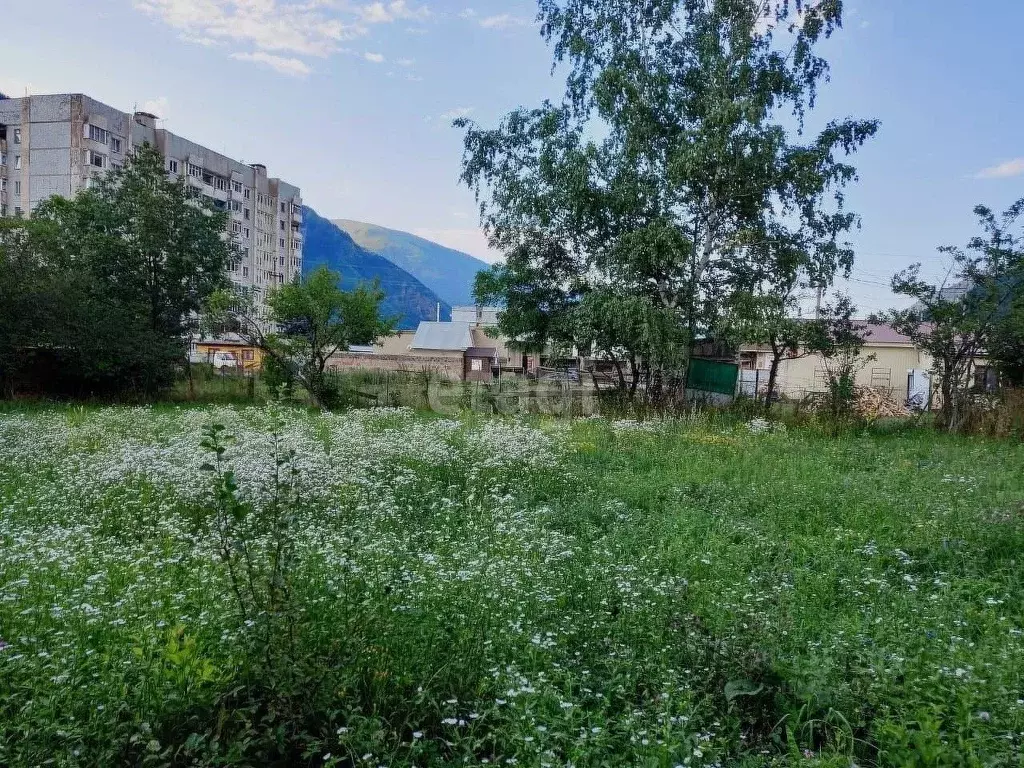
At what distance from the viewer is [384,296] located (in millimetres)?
27297

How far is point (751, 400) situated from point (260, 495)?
14.5 metres

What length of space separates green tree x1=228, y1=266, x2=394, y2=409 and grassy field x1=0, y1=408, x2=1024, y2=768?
12153 millimetres

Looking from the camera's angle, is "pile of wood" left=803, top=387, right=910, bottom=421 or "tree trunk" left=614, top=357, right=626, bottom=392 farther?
"tree trunk" left=614, top=357, right=626, bottom=392

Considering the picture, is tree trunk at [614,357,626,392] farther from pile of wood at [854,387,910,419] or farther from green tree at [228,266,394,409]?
green tree at [228,266,394,409]

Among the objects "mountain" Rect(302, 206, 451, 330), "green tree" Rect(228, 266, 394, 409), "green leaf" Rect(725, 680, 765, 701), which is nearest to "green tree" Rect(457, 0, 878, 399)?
"green tree" Rect(228, 266, 394, 409)

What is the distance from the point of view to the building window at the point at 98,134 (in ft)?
163

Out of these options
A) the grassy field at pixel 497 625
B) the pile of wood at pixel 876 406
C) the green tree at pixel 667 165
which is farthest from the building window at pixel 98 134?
the pile of wood at pixel 876 406

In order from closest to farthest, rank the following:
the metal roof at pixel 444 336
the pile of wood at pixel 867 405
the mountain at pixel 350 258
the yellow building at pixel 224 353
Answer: the pile of wood at pixel 867 405
the yellow building at pixel 224 353
the metal roof at pixel 444 336
the mountain at pixel 350 258

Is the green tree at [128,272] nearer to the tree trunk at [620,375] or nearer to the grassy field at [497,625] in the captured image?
the grassy field at [497,625]

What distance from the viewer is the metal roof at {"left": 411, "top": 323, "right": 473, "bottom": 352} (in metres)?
45.9

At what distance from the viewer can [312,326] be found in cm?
2103

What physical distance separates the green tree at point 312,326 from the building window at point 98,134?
37.3 m

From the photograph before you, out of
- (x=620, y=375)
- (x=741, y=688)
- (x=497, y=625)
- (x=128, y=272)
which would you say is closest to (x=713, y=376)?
(x=620, y=375)

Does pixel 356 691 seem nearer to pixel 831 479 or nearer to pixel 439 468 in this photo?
pixel 439 468
